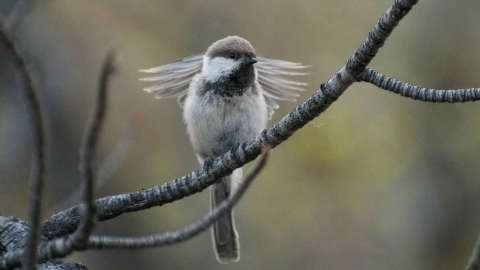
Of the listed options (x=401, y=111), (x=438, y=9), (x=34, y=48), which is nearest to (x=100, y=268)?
(x=34, y=48)

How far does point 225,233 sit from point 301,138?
284 centimetres

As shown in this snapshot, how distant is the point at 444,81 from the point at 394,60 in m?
0.86

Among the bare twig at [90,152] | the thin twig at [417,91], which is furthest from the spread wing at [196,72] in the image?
the bare twig at [90,152]

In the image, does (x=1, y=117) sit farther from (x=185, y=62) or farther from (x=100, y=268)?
(x=185, y=62)

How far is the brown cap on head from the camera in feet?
16.0

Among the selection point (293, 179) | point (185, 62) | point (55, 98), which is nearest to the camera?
point (185, 62)

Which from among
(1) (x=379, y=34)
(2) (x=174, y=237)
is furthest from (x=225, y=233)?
(2) (x=174, y=237)

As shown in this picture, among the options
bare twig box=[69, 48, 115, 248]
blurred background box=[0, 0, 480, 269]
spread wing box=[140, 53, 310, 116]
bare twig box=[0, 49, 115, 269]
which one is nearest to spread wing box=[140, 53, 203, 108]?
spread wing box=[140, 53, 310, 116]

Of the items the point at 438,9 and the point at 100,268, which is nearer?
the point at 100,268

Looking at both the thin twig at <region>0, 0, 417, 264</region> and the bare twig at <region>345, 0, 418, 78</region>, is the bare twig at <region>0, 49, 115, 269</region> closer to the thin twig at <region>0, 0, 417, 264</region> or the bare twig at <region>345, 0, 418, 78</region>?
the thin twig at <region>0, 0, 417, 264</region>

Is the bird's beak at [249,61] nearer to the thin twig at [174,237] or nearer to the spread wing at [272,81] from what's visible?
the spread wing at [272,81]

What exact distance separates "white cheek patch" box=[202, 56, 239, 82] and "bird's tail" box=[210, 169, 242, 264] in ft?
3.67

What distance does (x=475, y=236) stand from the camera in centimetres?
853

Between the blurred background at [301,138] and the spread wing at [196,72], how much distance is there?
4.82 ft
